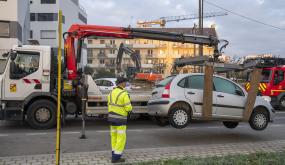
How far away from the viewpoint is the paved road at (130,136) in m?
10.1

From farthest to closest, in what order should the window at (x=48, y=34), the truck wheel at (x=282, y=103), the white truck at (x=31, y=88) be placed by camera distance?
the window at (x=48, y=34) → the truck wheel at (x=282, y=103) → the white truck at (x=31, y=88)

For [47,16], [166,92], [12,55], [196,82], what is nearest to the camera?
[166,92]

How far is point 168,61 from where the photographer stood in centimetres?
10081

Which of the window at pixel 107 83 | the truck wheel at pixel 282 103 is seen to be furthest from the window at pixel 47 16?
the truck wheel at pixel 282 103

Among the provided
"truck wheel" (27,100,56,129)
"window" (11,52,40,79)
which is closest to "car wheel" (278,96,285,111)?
"truck wheel" (27,100,56,129)

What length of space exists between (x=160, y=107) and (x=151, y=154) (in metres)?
2.42

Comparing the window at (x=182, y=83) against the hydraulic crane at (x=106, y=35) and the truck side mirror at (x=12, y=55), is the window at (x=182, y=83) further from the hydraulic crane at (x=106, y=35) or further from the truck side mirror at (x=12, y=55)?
the truck side mirror at (x=12, y=55)

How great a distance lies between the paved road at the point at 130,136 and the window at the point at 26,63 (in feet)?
5.87

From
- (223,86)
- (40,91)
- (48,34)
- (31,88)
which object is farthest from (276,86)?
(48,34)

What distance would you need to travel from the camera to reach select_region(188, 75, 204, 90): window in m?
11.4

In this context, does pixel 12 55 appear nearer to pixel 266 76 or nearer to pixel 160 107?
pixel 160 107

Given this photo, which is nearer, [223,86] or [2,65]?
[223,86]

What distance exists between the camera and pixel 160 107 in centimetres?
1114

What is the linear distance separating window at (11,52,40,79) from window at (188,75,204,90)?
199 inches
